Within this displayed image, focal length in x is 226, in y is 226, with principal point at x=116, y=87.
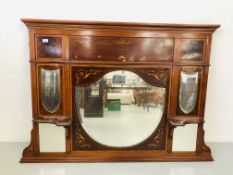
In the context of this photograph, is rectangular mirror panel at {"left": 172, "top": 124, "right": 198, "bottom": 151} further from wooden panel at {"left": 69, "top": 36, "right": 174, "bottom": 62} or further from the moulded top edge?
the moulded top edge

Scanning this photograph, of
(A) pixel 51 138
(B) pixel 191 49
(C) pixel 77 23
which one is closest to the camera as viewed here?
(C) pixel 77 23

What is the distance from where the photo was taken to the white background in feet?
7.07

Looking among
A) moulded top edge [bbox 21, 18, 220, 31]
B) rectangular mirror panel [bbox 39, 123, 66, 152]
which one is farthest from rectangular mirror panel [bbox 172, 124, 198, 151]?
rectangular mirror panel [bbox 39, 123, 66, 152]

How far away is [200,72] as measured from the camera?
2066mm

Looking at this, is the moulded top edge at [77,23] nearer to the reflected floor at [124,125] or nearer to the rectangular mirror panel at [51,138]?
the reflected floor at [124,125]

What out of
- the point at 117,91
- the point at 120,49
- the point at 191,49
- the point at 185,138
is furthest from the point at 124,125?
the point at 191,49

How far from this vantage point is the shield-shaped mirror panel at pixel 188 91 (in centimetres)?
207

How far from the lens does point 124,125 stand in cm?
218

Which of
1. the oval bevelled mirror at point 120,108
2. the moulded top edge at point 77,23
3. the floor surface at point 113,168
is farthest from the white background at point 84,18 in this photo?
the oval bevelled mirror at point 120,108

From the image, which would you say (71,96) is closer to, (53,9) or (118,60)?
(118,60)

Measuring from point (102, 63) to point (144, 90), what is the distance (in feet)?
1.53

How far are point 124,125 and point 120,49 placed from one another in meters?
0.73

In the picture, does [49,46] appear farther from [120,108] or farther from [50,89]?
[120,108]

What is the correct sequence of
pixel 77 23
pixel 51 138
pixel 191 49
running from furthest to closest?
pixel 51 138, pixel 191 49, pixel 77 23
